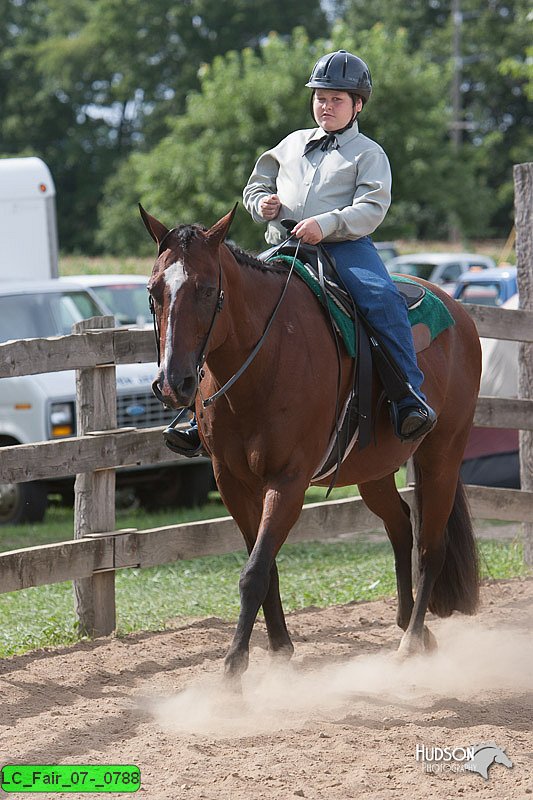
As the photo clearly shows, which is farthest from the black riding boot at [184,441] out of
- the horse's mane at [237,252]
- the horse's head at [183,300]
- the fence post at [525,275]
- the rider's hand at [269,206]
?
the fence post at [525,275]

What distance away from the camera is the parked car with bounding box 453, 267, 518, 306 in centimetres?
2078

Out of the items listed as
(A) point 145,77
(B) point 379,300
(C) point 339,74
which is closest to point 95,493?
(B) point 379,300

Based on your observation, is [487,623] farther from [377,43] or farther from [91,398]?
[377,43]

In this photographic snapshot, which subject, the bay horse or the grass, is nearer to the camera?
the bay horse

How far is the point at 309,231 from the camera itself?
16.6ft

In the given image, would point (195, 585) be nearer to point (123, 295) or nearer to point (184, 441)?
point (184, 441)

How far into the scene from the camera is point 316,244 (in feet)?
17.5

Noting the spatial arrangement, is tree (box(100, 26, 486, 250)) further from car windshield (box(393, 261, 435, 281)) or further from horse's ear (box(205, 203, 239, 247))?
horse's ear (box(205, 203, 239, 247))

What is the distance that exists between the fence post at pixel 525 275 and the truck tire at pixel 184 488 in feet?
13.0

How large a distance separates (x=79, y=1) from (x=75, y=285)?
5633 cm

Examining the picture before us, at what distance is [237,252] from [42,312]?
21.7ft

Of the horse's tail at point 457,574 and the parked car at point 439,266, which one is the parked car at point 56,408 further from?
the parked car at point 439,266

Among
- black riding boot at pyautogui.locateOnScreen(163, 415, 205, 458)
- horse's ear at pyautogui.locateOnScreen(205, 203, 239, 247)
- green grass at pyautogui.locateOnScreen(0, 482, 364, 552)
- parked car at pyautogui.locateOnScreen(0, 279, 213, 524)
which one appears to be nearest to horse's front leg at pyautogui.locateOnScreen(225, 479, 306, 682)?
black riding boot at pyautogui.locateOnScreen(163, 415, 205, 458)

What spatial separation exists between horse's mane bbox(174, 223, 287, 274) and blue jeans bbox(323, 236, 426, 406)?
0.34m
